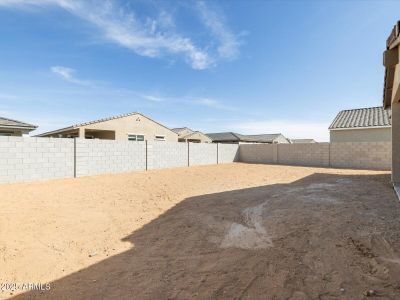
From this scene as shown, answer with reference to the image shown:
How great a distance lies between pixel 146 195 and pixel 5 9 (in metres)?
7.89

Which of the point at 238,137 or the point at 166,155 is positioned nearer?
the point at 166,155

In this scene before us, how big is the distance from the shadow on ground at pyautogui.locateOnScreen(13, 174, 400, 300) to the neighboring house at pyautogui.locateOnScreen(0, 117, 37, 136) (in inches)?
517

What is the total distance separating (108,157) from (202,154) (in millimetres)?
8137

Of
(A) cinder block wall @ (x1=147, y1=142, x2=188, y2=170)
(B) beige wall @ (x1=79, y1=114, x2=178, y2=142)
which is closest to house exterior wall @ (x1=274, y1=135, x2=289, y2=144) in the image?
(B) beige wall @ (x1=79, y1=114, x2=178, y2=142)

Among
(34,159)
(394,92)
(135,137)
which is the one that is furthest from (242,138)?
(34,159)

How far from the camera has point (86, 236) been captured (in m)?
4.71

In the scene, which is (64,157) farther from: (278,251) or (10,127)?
(278,251)

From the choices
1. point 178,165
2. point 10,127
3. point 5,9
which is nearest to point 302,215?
point 5,9

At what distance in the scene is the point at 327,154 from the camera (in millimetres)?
17734

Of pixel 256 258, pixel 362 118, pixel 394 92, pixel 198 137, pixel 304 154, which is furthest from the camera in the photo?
pixel 198 137

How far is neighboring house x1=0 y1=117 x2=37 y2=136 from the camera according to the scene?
13.9 metres

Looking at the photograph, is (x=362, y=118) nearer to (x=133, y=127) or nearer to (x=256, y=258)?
(x=133, y=127)

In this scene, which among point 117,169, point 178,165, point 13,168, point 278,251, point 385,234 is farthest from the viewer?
point 178,165

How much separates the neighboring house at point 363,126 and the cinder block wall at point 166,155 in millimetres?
12169
